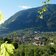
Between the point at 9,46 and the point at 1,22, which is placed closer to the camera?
the point at 9,46

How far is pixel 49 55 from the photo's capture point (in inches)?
4606

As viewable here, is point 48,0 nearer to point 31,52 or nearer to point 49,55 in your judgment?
point 49,55

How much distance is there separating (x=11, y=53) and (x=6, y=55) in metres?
0.12

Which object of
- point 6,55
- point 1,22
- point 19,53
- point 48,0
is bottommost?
point 19,53

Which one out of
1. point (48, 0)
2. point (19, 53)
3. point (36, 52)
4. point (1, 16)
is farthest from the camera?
point (19, 53)

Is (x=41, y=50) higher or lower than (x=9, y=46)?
lower

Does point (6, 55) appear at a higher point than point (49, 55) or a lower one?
higher

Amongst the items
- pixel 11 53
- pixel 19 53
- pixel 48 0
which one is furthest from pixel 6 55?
pixel 19 53

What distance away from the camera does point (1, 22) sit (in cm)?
431

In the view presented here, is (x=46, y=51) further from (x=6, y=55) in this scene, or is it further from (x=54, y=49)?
(x=6, y=55)

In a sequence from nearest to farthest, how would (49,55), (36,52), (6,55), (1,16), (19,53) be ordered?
(6,55)
(1,16)
(49,55)
(36,52)
(19,53)

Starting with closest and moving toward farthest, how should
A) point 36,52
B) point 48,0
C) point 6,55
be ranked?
point 6,55 → point 48,0 → point 36,52

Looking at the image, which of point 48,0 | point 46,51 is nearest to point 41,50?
point 46,51

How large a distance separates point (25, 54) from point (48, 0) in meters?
125
